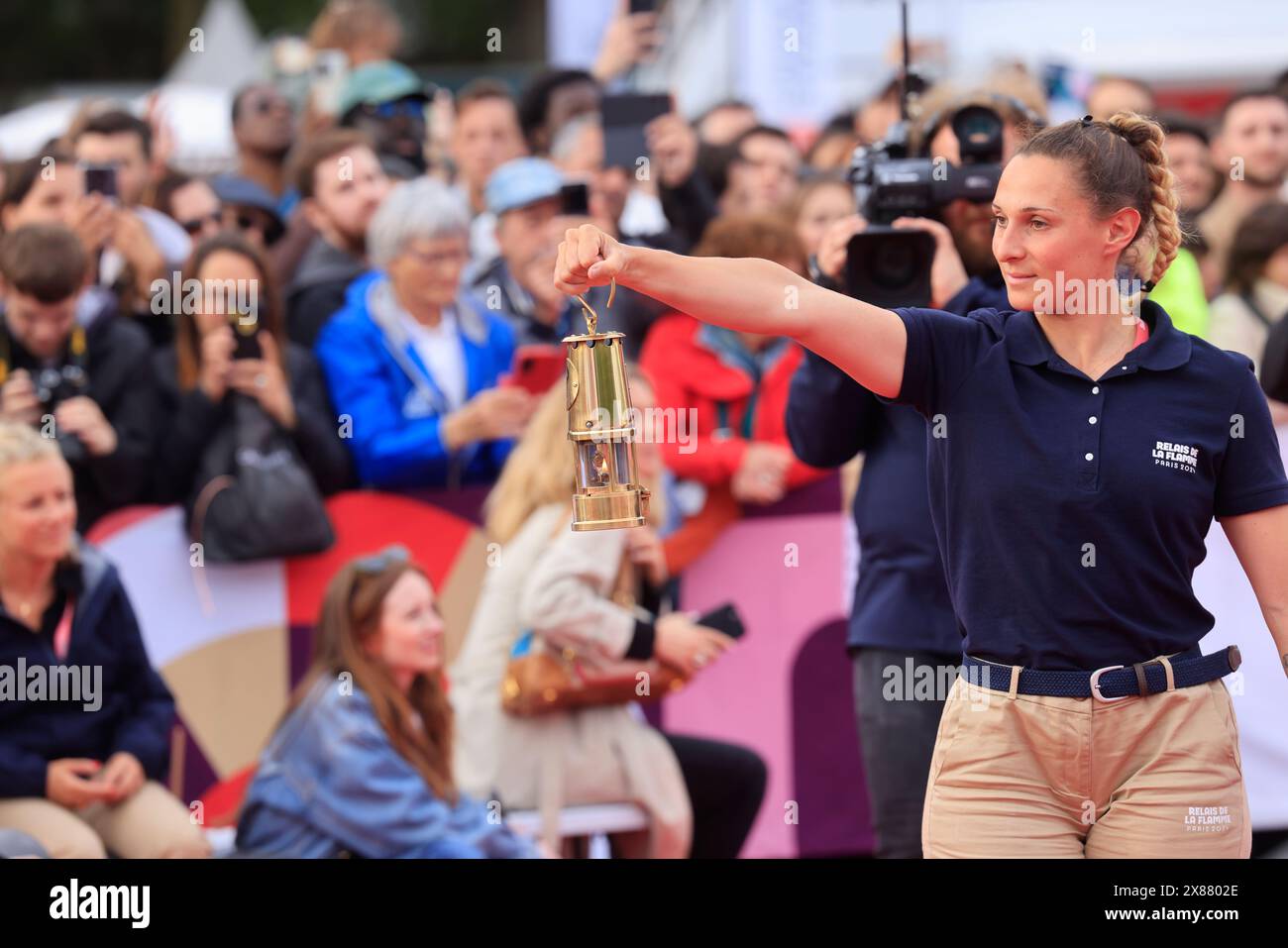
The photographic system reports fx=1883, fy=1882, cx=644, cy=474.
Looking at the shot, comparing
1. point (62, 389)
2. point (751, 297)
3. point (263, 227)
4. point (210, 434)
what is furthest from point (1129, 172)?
point (263, 227)

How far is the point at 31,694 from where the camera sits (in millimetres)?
5660

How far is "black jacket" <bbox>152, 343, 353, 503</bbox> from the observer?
20.9ft

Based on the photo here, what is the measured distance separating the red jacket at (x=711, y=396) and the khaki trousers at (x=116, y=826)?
203 centimetres

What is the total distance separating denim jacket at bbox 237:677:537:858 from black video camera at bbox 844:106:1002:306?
2.20 meters

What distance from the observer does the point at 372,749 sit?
5695 mm

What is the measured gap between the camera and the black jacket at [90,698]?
562 centimetres

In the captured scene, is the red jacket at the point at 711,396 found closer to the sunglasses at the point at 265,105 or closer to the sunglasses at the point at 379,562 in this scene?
the sunglasses at the point at 379,562

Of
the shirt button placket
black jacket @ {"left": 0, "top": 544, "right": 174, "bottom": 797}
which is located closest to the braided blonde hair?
the shirt button placket

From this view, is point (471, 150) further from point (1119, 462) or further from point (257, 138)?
point (1119, 462)

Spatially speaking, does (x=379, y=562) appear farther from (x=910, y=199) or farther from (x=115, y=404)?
(x=910, y=199)

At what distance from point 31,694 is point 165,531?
90cm
